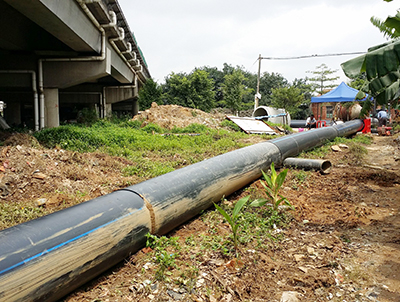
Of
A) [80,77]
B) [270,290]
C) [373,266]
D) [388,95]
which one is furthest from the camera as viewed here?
[80,77]

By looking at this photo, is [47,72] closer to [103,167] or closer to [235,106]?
[103,167]

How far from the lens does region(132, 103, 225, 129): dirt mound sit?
14.0m

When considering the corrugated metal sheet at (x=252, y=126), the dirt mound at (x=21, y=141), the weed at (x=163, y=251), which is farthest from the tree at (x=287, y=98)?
the weed at (x=163, y=251)

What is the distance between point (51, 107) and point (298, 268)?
10480mm

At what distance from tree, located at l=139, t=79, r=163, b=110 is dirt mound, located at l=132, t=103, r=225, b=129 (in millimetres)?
3819

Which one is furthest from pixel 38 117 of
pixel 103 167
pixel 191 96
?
pixel 191 96

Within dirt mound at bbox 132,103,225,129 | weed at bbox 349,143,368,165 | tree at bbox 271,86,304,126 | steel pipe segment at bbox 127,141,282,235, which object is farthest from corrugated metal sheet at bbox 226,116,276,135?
steel pipe segment at bbox 127,141,282,235

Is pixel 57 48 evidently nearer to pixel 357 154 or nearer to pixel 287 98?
pixel 357 154

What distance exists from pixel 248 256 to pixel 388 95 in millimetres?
4625

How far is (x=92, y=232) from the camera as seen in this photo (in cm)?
230

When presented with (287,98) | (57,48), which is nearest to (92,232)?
(57,48)

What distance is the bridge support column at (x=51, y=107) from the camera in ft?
34.7

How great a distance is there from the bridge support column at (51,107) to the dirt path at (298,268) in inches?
356

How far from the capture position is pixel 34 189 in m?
4.30
